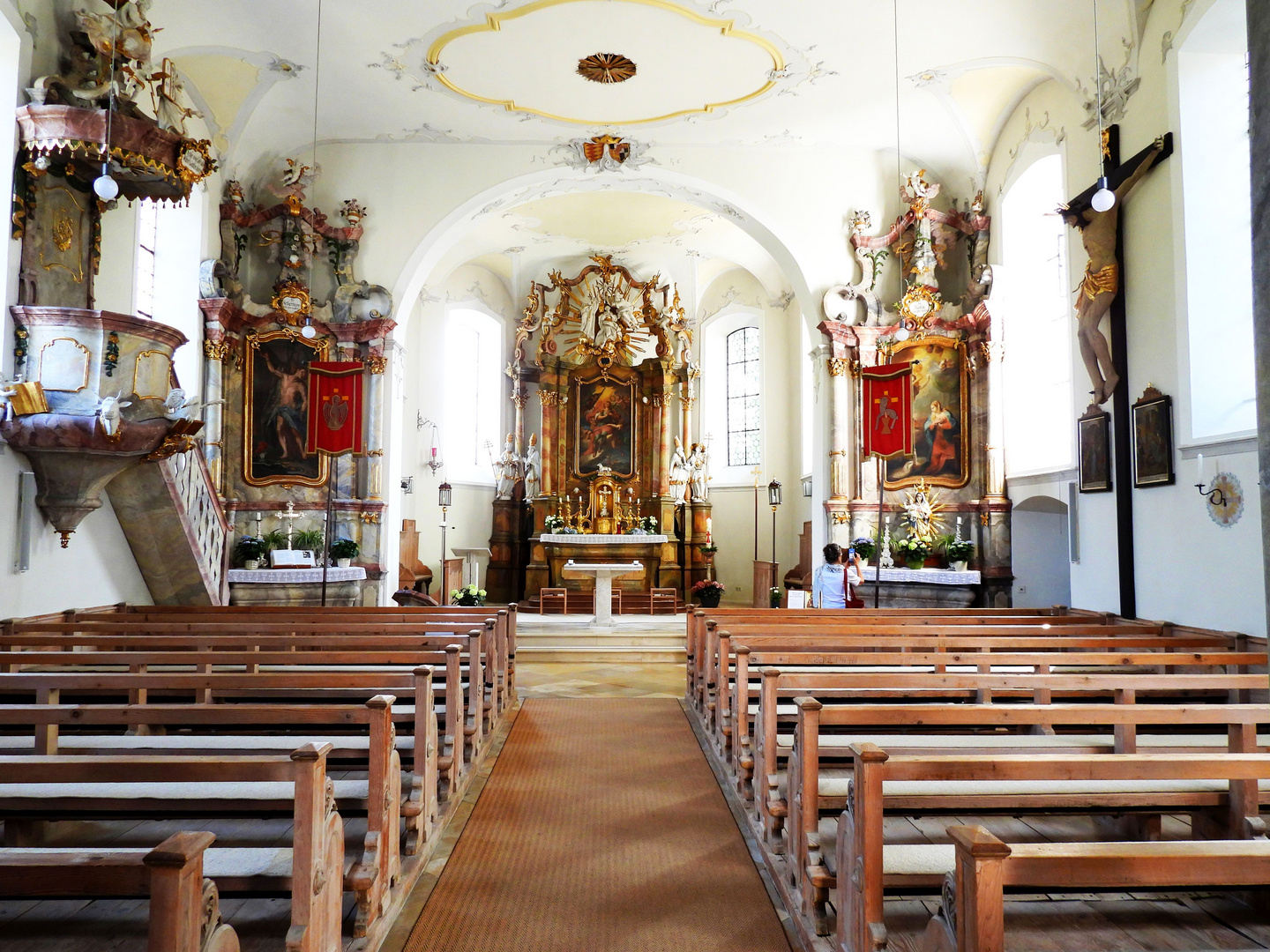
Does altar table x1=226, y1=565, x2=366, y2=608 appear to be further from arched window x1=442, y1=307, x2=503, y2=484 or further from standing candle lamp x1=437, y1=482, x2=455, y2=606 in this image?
arched window x1=442, y1=307, x2=503, y2=484

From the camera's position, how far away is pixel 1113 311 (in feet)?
24.9

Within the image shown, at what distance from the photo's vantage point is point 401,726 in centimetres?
439

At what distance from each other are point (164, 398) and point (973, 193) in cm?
973

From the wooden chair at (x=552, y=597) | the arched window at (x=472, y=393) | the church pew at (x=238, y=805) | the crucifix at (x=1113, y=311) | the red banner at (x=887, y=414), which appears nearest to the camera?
the church pew at (x=238, y=805)

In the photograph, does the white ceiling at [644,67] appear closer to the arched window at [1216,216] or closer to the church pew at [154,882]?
the arched window at [1216,216]

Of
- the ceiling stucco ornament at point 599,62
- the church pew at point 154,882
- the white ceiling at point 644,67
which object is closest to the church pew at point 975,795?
the church pew at point 154,882

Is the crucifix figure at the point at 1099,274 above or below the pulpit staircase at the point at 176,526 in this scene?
above

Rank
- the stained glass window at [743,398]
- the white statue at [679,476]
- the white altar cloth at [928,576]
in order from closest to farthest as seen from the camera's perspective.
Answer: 1. the white altar cloth at [928,576]
2. the white statue at [679,476]
3. the stained glass window at [743,398]

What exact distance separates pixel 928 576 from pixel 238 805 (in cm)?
917

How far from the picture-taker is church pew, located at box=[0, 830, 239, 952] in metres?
1.56

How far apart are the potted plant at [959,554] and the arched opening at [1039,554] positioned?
0.49 m

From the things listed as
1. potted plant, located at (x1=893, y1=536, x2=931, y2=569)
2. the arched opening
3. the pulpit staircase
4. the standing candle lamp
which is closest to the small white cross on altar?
the pulpit staircase

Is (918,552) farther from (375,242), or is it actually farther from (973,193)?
(375,242)

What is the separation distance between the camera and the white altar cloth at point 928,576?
10469 mm
